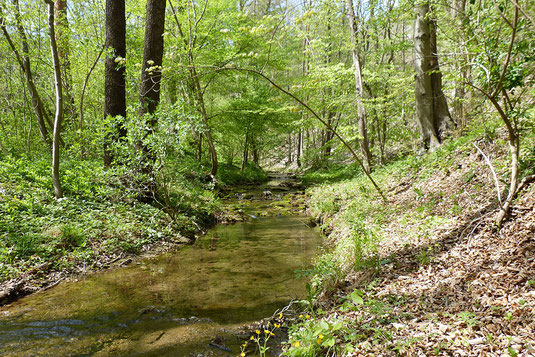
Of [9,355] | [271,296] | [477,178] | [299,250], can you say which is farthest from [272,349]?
[477,178]

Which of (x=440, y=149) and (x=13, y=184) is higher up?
(x=440, y=149)

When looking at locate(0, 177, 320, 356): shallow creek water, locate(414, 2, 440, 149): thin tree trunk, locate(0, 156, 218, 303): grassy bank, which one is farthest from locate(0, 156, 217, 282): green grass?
locate(414, 2, 440, 149): thin tree trunk

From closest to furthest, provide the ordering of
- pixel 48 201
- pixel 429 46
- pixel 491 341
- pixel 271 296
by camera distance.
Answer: pixel 491 341
pixel 271 296
pixel 48 201
pixel 429 46

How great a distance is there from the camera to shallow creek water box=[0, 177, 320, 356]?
10.8ft

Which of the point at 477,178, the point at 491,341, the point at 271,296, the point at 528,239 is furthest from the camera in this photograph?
the point at 477,178

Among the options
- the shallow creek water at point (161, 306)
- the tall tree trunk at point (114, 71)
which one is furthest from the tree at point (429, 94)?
the tall tree trunk at point (114, 71)

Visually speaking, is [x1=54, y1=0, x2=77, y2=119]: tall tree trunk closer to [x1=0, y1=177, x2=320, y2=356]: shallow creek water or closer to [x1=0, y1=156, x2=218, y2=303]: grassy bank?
[x1=0, y1=156, x2=218, y2=303]: grassy bank

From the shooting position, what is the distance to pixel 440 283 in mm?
3340

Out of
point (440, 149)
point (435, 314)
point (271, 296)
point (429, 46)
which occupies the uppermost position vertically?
point (429, 46)

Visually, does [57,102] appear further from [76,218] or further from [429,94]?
[429,94]

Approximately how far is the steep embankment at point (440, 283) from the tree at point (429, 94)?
267cm

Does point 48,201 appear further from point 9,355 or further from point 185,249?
point 9,355

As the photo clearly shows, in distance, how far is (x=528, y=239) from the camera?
318cm

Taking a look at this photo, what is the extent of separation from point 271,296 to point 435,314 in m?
2.39
